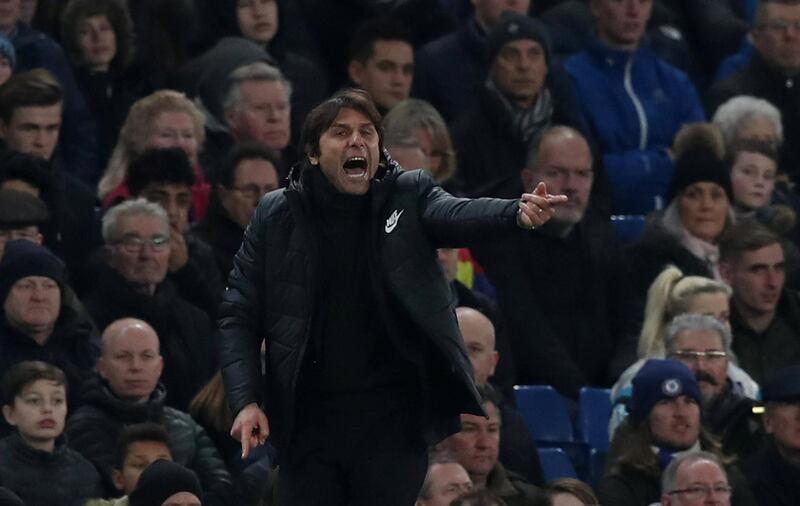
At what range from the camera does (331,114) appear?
329 inches

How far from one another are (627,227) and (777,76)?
1.88 metres

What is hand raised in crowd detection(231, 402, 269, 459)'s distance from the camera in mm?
8164

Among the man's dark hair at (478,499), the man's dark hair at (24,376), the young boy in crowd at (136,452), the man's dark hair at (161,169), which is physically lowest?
the man's dark hair at (478,499)

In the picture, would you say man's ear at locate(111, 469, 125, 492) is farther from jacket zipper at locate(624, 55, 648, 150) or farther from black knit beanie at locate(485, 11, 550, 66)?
jacket zipper at locate(624, 55, 648, 150)

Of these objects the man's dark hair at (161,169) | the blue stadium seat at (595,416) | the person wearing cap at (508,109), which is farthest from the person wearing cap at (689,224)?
the man's dark hair at (161,169)

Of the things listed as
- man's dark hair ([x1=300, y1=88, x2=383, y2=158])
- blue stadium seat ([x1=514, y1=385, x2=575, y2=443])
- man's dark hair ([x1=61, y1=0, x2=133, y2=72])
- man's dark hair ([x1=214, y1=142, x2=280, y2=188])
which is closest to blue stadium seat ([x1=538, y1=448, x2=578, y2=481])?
blue stadium seat ([x1=514, y1=385, x2=575, y2=443])

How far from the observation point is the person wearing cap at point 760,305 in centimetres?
1295

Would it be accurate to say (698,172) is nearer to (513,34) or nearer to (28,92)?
(513,34)

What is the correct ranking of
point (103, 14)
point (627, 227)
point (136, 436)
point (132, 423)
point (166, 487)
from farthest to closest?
point (627, 227) → point (103, 14) → point (132, 423) → point (136, 436) → point (166, 487)

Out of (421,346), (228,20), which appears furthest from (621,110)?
(421,346)

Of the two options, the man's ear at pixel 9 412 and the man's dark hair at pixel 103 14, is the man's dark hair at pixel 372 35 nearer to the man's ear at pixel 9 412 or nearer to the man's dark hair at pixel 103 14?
the man's dark hair at pixel 103 14

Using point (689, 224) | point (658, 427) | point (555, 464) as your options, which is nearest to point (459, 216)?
point (658, 427)

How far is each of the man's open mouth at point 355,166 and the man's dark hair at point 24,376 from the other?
8.65 ft

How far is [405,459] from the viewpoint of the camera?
847 cm
